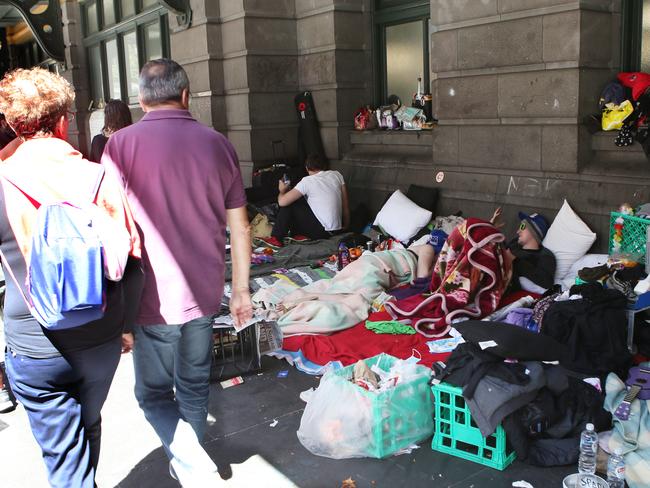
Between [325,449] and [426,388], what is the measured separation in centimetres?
67

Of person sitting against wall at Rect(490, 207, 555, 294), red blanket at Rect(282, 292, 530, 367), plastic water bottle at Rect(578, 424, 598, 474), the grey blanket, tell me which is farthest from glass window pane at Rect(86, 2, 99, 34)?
plastic water bottle at Rect(578, 424, 598, 474)

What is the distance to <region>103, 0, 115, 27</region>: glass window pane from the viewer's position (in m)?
15.1

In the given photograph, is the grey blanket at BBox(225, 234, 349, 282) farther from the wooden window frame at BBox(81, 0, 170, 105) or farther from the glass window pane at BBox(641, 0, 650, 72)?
the wooden window frame at BBox(81, 0, 170, 105)

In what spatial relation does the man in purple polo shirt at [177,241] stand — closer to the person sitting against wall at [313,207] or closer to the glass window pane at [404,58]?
the person sitting against wall at [313,207]

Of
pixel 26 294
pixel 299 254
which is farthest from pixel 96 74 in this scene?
pixel 26 294

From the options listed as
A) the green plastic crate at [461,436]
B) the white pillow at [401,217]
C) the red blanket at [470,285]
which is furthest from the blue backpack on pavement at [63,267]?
the white pillow at [401,217]

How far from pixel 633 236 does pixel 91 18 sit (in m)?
13.9

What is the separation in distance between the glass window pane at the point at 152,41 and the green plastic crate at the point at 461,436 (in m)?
10.7

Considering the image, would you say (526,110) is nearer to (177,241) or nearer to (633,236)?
(633,236)

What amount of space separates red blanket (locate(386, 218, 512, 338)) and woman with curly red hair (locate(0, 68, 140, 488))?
10.9 feet

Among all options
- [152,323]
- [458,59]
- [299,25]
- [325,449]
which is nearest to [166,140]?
[152,323]

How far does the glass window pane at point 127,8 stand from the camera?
14.1m

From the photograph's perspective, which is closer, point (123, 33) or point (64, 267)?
point (64, 267)

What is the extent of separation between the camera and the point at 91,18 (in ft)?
53.5
